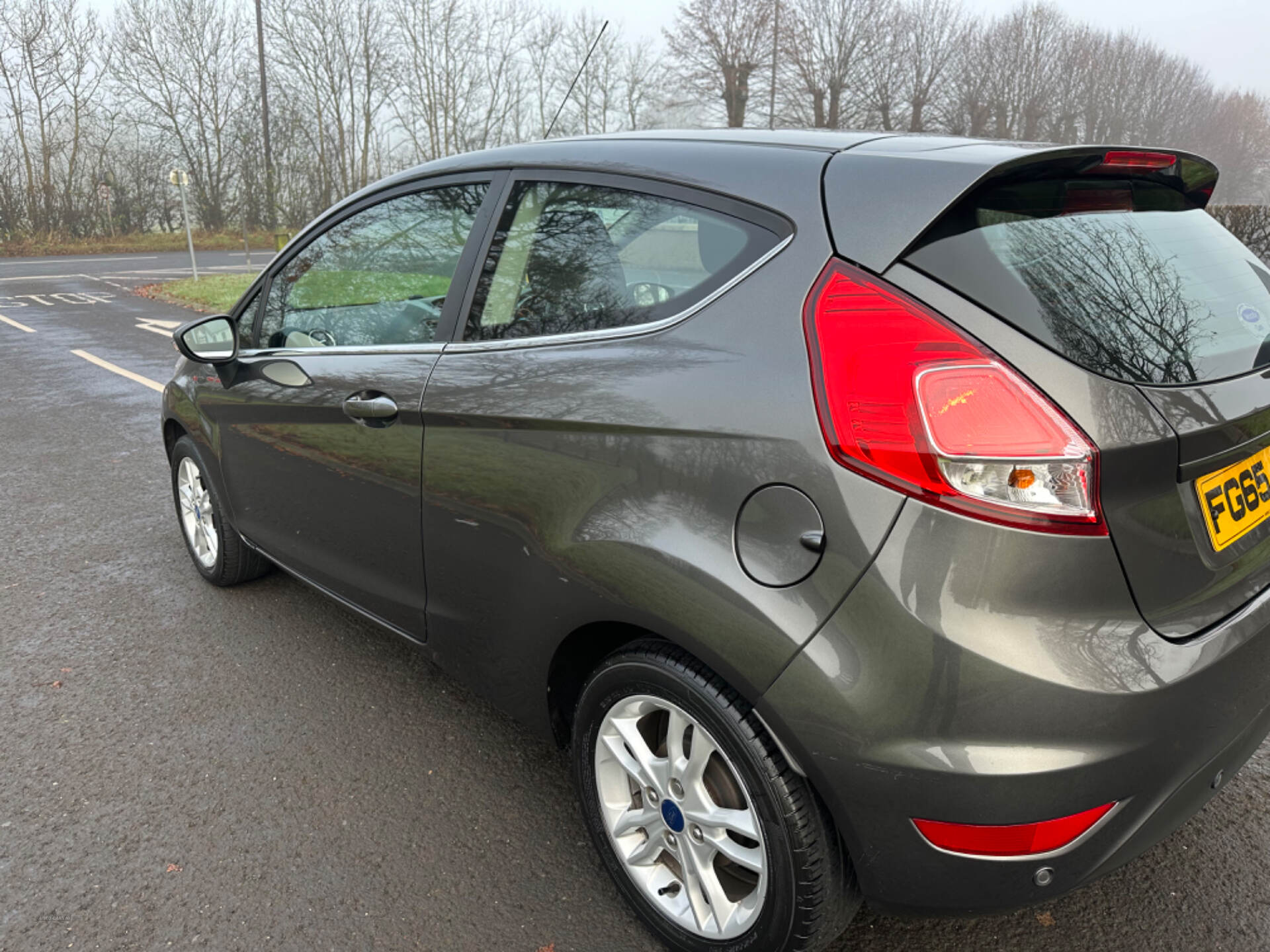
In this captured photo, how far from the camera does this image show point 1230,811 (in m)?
2.42

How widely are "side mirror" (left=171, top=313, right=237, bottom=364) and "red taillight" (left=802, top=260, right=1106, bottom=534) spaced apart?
250cm

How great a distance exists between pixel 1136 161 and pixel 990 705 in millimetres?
1147

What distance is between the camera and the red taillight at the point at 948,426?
142cm

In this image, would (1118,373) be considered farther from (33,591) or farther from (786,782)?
(33,591)

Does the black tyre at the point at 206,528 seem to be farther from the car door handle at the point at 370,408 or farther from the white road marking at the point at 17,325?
the white road marking at the point at 17,325

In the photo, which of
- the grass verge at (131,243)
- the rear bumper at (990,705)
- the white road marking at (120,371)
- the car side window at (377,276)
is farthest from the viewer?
the grass verge at (131,243)

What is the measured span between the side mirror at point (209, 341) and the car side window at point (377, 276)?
140 millimetres

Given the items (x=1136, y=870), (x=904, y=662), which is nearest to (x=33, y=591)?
(x=904, y=662)

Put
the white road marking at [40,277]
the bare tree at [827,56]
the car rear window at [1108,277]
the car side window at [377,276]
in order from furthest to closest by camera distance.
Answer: the bare tree at [827,56], the white road marking at [40,277], the car side window at [377,276], the car rear window at [1108,277]

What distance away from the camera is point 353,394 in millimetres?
2580

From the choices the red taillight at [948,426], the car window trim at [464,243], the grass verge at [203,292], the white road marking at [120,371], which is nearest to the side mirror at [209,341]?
the car window trim at [464,243]

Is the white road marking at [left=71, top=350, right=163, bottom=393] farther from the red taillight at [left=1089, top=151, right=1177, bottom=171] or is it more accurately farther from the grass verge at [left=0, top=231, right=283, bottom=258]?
the grass verge at [left=0, top=231, right=283, bottom=258]

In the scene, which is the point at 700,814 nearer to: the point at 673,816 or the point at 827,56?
the point at 673,816

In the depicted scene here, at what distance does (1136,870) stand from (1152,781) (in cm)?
87
